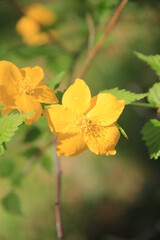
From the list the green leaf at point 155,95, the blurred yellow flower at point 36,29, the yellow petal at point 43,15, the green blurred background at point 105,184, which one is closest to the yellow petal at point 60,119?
the green leaf at point 155,95

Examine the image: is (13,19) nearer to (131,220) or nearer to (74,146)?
(131,220)

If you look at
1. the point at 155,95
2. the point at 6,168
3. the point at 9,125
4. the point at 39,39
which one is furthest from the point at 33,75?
the point at 39,39

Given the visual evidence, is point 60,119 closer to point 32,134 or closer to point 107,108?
point 107,108

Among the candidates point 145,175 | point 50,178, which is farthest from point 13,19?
point 145,175

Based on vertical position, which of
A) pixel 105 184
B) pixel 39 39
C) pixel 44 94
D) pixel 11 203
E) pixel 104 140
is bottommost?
pixel 105 184

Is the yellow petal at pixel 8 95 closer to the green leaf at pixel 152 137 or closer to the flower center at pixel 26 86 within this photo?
the flower center at pixel 26 86

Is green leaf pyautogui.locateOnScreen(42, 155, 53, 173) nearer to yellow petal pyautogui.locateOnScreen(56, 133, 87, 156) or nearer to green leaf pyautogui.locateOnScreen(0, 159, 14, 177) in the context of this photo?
green leaf pyautogui.locateOnScreen(0, 159, 14, 177)

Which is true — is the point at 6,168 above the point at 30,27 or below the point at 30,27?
below
